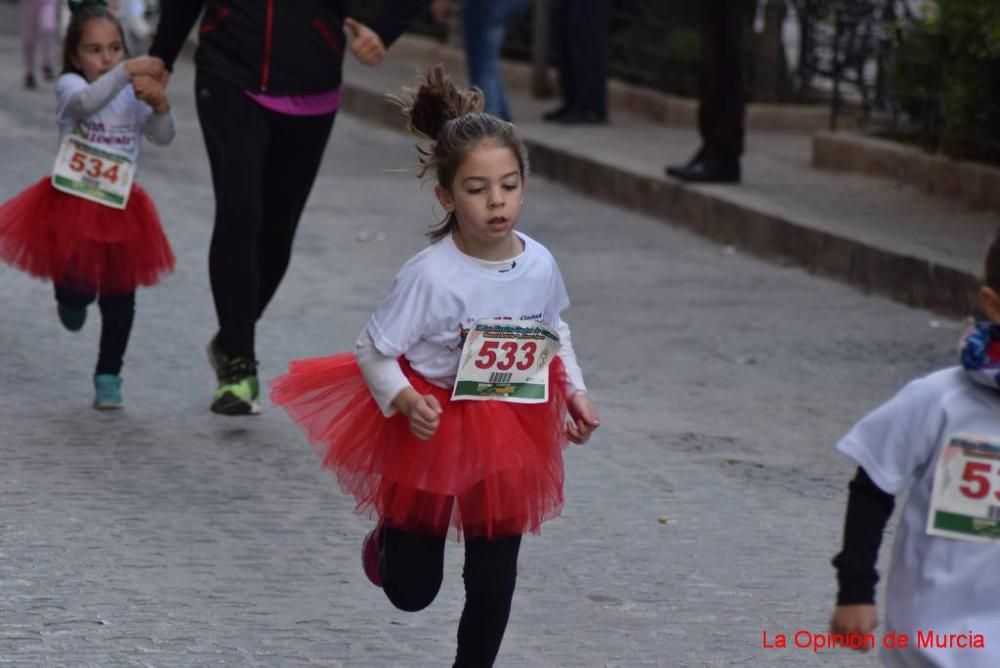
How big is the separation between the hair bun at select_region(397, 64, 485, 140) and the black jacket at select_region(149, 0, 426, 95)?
85.4 inches

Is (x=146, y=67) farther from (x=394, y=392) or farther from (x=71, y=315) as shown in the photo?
(x=394, y=392)

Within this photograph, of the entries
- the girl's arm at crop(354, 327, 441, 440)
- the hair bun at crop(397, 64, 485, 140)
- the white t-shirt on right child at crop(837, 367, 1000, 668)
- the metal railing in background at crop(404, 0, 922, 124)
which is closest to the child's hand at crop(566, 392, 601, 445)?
the girl's arm at crop(354, 327, 441, 440)

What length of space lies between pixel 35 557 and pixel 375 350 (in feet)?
4.82

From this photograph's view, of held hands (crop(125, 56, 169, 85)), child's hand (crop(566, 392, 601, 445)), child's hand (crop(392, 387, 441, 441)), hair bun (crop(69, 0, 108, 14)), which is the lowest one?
child's hand (crop(566, 392, 601, 445))

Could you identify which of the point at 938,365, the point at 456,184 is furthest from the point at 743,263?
the point at 456,184

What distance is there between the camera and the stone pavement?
4789 millimetres

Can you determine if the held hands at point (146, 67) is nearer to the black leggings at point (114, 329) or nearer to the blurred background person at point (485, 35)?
the black leggings at point (114, 329)

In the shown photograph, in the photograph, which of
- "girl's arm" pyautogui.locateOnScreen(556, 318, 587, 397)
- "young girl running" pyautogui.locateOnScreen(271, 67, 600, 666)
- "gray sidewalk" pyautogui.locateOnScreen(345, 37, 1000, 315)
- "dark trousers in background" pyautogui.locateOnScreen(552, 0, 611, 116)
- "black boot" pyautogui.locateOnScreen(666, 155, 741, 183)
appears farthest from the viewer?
"dark trousers in background" pyautogui.locateOnScreen(552, 0, 611, 116)

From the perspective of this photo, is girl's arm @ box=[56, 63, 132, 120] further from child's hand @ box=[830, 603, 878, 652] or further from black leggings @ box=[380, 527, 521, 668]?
child's hand @ box=[830, 603, 878, 652]

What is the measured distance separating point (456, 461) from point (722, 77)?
25.8 feet

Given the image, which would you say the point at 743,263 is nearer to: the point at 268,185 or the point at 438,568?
the point at 268,185

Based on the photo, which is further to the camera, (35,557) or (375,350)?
(35,557)

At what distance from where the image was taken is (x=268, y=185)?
6805 mm

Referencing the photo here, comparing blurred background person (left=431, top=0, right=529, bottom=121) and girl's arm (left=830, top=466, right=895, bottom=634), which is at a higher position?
girl's arm (left=830, top=466, right=895, bottom=634)
